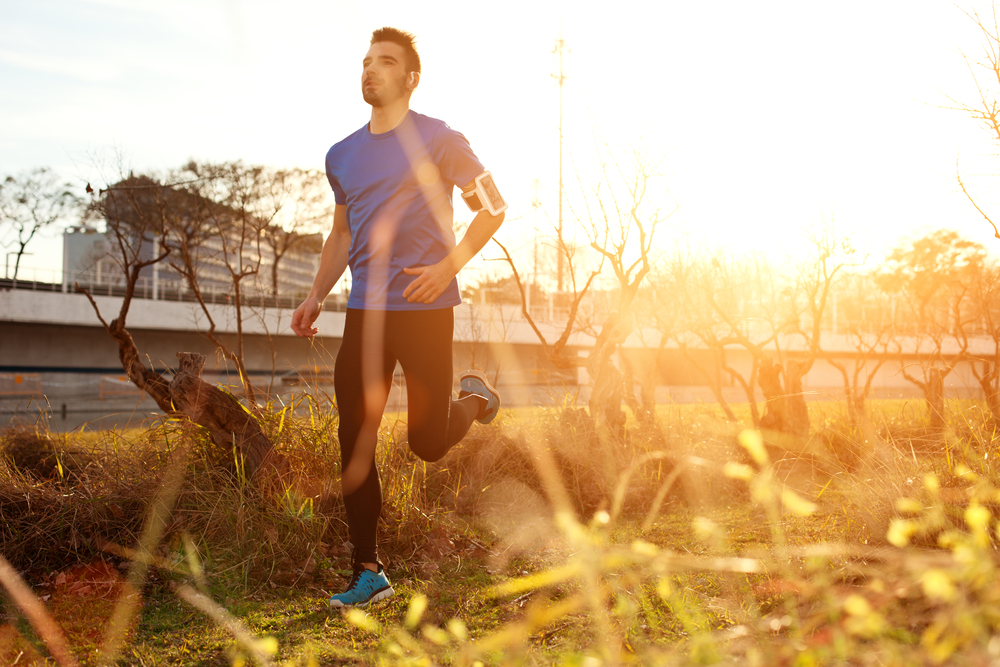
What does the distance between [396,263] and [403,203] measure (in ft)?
0.76

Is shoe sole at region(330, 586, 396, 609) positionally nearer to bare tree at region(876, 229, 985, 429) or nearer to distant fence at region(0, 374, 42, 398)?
bare tree at region(876, 229, 985, 429)

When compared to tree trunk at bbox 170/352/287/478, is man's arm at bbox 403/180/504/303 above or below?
above

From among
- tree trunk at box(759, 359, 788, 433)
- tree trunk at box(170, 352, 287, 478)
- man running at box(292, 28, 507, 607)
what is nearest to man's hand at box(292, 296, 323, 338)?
man running at box(292, 28, 507, 607)

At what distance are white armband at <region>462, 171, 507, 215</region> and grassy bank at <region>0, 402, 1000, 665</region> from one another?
3.77ft

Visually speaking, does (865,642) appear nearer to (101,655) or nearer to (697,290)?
(101,655)

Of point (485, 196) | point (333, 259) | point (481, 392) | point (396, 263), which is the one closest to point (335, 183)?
point (333, 259)

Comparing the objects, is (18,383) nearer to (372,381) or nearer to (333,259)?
(333,259)

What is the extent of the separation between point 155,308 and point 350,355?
32.8 meters

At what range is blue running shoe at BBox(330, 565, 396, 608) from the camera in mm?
2238

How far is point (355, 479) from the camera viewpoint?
2387 mm

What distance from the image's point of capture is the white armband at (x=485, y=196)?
2422 millimetres

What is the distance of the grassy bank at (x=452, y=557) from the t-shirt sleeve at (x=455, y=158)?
1.31m

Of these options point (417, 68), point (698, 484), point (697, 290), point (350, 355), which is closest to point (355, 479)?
point (350, 355)

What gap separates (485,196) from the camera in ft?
7.96
